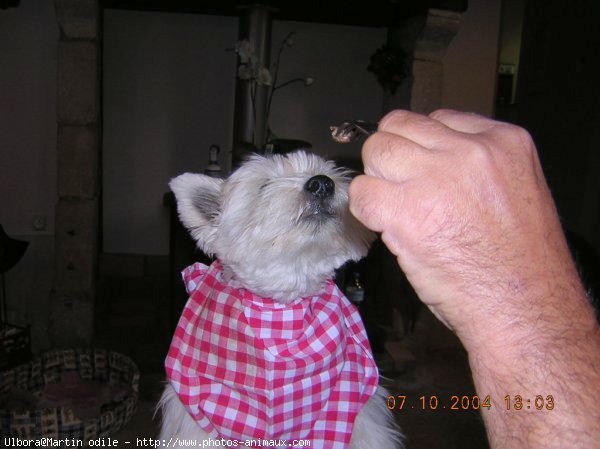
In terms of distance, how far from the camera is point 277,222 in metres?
1.40

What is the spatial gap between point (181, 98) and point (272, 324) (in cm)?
314

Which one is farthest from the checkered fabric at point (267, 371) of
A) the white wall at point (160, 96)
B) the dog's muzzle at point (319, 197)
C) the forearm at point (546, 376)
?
the white wall at point (160, 96)

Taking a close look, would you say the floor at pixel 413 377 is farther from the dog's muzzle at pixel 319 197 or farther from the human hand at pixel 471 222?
the human hand at pixel 471 222

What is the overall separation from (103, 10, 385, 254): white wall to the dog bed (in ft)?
4.73

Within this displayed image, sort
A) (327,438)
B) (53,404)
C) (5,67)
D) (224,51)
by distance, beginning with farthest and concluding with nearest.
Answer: (224,51) < (5,67) < (53,404) < (327,438)

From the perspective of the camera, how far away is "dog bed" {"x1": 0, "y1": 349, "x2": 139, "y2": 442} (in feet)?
7.83

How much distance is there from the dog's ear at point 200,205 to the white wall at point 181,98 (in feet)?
8.94

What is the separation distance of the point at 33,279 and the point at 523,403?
3.95 m

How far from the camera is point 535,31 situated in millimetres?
4715

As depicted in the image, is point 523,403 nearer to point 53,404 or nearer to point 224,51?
point 53,404

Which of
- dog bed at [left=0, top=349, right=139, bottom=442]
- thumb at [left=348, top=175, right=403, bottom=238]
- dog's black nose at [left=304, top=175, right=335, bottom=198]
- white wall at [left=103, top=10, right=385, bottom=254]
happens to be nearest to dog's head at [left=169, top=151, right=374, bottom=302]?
dog's black nose at [left=304, top=175, right=335, bottom=198]

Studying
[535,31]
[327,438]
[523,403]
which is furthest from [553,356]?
[535,31]

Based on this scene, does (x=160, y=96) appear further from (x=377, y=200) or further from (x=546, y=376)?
(x=546, y=376)

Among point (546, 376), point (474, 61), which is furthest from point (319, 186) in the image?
point (474, 61)
